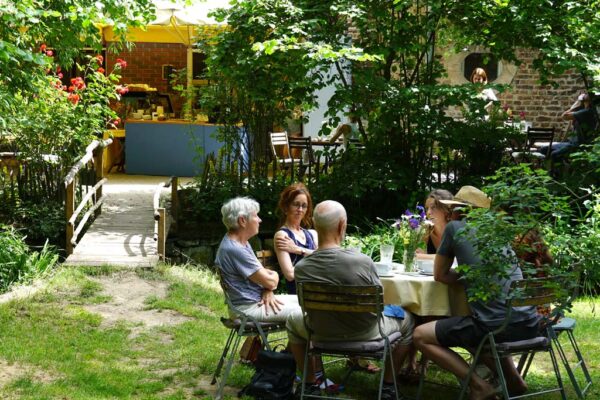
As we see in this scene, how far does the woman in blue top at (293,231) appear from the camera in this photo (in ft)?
22.9

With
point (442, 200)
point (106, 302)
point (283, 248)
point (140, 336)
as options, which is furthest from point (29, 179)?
point (442, 200)

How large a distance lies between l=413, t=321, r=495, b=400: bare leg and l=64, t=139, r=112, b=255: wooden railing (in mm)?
5598

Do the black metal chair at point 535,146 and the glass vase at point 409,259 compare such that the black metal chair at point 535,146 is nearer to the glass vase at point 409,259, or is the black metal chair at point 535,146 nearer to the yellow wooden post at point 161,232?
the yellow wooden post at point 161,232

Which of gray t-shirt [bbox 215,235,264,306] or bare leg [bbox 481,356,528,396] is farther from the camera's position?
gray t-shirt [bbox 215,235,264,306]

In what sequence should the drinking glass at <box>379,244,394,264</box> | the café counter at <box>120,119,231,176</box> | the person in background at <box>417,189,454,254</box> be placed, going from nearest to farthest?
the drinking glass at <box>379,244,394,264</box> < the person in background at <box>417,189,454,254</box> < the café counter at <box>120,119,231,176</box>

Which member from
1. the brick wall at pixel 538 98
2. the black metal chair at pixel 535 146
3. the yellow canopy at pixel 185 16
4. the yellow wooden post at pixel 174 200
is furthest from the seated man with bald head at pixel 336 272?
the brick wall at pixel 538 98

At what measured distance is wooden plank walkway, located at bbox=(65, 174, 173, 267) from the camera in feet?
33.2

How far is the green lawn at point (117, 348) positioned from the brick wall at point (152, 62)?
11025 mm

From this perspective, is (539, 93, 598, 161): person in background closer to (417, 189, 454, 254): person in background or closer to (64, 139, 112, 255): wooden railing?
(417, 189, 454, 254): person in background

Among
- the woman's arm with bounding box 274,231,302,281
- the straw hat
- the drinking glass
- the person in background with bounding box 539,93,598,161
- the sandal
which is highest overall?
the person in background with bounding box 539,93,598,161

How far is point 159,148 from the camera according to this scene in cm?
1602

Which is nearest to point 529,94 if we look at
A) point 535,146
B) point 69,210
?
point 535,146

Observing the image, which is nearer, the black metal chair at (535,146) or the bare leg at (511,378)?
the bare leg at (511,378)

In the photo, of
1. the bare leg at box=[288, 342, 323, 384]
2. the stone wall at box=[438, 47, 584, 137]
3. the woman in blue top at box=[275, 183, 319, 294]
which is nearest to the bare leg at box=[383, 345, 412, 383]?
the bare leg at box=[288, 342, 323, 384]
